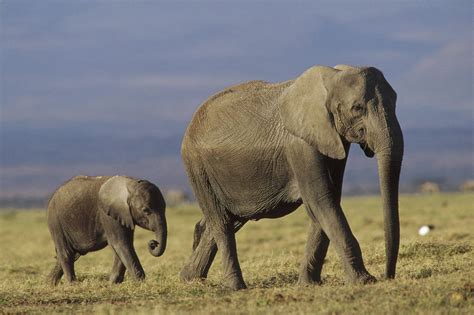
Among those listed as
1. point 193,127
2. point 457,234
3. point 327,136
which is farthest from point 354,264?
point 457,234

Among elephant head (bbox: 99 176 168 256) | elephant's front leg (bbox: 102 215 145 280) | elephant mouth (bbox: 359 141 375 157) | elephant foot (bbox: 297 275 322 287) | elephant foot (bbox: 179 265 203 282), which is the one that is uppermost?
elephant mouth (bbox: 359 141 375 157)

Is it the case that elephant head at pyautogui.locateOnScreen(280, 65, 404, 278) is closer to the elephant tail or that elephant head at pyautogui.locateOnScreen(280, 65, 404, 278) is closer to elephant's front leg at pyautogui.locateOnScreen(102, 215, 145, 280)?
the elephant tail

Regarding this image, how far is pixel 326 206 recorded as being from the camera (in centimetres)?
1321

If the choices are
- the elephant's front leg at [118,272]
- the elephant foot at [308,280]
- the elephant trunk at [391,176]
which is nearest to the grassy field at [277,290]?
the elephant foot at [308,280]

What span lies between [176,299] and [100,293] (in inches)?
77.0

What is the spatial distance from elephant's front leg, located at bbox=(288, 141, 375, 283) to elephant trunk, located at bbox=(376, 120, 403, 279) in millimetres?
473

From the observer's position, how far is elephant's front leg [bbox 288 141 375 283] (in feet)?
42.9

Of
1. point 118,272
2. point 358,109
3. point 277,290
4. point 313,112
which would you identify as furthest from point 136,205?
point 358,109

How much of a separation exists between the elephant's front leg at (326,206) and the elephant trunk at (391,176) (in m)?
0.47

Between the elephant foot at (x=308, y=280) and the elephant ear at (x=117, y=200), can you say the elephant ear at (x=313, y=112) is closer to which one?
the elephant foot at (x=308, y=280)

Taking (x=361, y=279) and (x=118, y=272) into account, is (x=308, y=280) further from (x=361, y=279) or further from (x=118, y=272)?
(x=118, y=272)

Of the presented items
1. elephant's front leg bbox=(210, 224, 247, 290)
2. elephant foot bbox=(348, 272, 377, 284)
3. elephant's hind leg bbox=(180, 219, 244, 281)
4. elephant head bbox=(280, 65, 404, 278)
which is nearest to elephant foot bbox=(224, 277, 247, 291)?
elephant's front leg bbox=(210, 224, 247, 290)

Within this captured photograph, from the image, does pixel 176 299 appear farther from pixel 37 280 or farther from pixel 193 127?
pixel 37 280

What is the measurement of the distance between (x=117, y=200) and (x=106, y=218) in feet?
1.59
